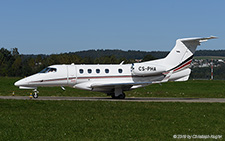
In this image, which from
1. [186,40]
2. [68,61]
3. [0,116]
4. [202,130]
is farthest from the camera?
[68,61]

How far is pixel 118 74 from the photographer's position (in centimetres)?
3281

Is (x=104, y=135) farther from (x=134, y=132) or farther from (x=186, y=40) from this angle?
(x=186, y=40)

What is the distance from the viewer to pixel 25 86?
101 feet

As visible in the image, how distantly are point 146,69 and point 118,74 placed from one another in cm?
251

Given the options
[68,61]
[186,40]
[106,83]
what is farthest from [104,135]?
[68,61]

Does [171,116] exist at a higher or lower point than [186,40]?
lower

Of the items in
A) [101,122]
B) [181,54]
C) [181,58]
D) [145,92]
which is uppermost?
[181,54]

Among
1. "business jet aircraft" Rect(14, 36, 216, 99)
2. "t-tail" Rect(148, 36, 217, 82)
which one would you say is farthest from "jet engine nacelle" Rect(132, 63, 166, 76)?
"t-tail" Rect(148, 36, 217, 82)

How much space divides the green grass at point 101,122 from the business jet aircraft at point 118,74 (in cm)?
747

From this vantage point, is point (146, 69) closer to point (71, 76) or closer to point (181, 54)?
point (181, 54)

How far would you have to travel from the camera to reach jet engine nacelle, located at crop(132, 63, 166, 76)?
32.9 metres

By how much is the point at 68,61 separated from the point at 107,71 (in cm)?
9001

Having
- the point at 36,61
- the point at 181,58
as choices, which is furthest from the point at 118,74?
the point at 36,61

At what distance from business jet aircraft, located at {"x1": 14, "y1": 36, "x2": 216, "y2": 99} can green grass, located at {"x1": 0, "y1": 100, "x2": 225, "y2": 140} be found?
24.5 ft
